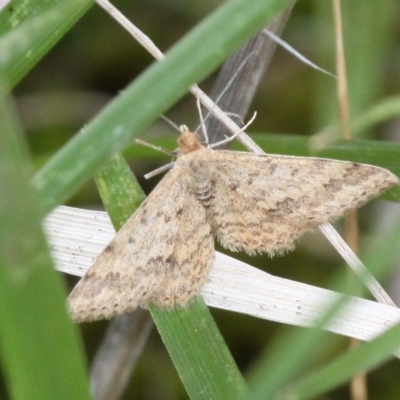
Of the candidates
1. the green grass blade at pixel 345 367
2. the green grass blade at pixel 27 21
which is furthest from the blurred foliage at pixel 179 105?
the green grass blade at pixel 345 367

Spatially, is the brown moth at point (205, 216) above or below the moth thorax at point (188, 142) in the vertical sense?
below

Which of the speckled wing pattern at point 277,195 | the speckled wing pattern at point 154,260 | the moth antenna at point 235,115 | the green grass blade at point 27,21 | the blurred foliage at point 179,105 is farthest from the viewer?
the blurred foliage at point 179,105

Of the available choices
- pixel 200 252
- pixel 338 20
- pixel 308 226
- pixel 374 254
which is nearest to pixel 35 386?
pixel 374 254

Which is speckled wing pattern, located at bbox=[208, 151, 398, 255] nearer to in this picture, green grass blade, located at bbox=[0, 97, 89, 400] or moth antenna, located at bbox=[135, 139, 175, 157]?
moth antenna, located at bbox=[135, 139, 175, 157]

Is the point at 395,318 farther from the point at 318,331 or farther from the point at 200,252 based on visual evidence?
the point at 318,331

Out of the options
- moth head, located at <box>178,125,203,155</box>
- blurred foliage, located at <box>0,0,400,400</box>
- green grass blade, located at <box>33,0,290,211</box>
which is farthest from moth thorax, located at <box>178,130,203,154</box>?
green grass blade, located at <box>33,0,290,211</box>

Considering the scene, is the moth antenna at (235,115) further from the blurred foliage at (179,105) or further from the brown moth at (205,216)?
the blurred foliage at (179,105)
